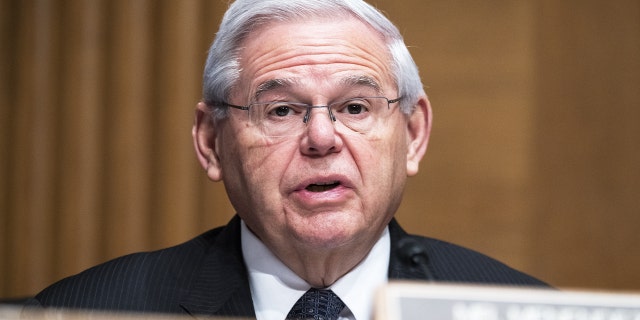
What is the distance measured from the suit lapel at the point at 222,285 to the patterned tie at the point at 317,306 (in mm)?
102

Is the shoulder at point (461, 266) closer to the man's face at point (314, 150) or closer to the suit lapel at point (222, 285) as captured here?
the man's face at point (314, 150)

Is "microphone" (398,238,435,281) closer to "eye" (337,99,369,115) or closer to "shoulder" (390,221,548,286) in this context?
"shoulder" (390,221,548,286)

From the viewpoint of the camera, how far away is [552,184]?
2.99 m

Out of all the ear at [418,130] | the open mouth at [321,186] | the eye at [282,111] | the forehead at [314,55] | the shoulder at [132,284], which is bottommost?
the shoulder at [132,284]

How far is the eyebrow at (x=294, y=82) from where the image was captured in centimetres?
188

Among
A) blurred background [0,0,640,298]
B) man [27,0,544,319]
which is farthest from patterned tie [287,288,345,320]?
blurred background [0,0,640,298]

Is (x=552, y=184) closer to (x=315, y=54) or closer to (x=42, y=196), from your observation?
(x=315, y=54)

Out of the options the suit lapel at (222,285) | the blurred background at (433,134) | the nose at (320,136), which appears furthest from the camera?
the blurred background at (433,134)

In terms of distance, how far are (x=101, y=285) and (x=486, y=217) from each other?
1.48m

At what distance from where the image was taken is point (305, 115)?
186 centimetres

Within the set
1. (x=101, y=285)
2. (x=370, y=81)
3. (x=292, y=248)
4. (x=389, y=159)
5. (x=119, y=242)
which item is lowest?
(x=119, y=242)

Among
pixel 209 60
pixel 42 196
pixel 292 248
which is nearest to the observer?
pixel 292 248

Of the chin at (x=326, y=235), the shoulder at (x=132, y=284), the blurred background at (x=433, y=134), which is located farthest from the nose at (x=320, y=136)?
the blurred background at (x=433, y=134)

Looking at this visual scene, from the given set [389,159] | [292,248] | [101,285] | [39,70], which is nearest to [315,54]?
[389,159]
